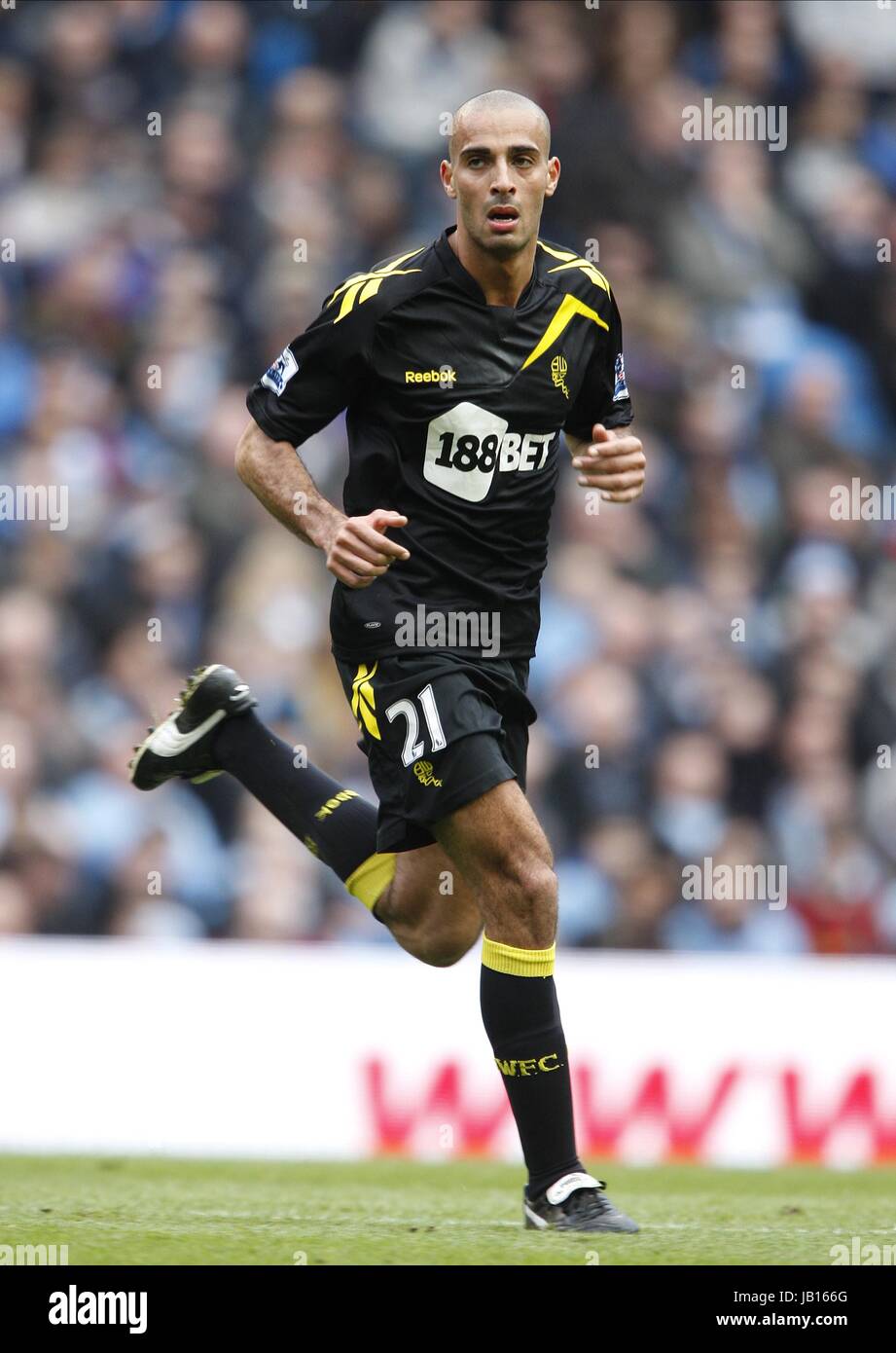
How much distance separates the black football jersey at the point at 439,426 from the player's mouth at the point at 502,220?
0.18m

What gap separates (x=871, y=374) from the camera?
11.1 meters

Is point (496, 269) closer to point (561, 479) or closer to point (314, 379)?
point (314, 379)

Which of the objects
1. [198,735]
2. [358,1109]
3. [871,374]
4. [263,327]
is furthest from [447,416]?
[871,374]

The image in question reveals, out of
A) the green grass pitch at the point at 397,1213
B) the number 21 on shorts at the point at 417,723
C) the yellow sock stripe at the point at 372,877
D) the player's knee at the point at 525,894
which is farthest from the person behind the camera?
the yellow sock stripe at the point at 372,877

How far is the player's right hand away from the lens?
15.7 feet

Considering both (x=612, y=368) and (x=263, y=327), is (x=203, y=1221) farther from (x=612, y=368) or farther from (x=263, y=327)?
(x=263, y=327)

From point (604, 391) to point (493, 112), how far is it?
826 mm

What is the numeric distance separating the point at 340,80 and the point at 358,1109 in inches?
225

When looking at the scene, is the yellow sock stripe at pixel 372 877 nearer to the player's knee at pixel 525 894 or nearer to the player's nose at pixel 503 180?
the player's knee at pixel 525 894

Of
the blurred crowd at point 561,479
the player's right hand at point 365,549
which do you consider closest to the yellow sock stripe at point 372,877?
the player's right hand at point 365,549

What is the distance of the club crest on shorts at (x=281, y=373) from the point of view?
5.20 meters

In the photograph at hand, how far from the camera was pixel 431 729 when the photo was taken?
16.0ft

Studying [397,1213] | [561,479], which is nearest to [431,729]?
[397,1213]

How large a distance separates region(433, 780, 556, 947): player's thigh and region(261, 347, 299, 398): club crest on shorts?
3.85ft
